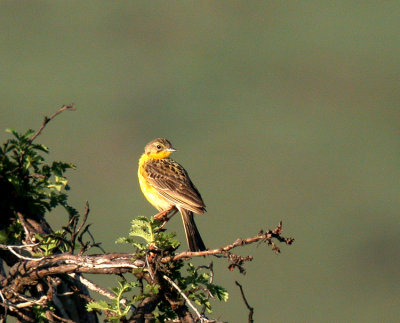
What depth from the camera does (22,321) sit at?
19.8 ft

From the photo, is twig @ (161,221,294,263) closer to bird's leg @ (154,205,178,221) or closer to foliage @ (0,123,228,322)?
foliage @ (0,123,228,322)

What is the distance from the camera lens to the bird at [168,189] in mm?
9719

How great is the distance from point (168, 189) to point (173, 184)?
0.17m

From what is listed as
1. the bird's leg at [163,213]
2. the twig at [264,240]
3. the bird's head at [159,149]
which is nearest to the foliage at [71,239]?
the twig at [264,240]

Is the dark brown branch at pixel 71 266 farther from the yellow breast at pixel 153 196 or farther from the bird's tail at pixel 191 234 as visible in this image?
the yellow breast at pixel 153 196

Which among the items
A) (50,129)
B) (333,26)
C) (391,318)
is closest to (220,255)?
(391,318)

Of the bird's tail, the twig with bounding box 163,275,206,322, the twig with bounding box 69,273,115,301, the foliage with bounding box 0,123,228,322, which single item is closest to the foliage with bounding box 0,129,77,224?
the foliage with bounding box 0,123,228,322

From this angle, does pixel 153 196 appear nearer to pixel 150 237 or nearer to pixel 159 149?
pixel 159 149

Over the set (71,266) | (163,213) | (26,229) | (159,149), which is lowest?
(71,266)

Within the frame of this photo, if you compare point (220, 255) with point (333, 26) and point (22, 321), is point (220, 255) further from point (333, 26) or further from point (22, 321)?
point (333, 26)

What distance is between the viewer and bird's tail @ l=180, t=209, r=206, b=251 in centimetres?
912

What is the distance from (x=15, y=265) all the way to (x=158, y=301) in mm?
953

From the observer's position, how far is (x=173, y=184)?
10547 mm

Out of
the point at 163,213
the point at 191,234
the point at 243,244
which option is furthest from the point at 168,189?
the point at 243,244
